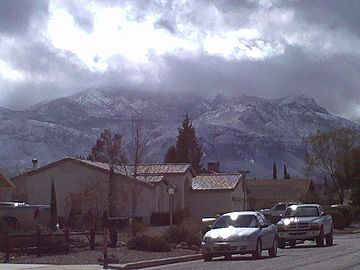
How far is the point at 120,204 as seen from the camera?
60.0 meters

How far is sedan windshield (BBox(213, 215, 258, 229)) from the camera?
1210 inches

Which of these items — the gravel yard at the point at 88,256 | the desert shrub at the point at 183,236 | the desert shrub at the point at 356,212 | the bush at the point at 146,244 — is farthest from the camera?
the desert shrub at the point at 356,212

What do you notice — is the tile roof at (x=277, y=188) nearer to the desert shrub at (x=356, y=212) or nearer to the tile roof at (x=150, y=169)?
the desert shrub at (x=356, y=212)

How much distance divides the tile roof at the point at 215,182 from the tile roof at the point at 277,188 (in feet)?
75.3

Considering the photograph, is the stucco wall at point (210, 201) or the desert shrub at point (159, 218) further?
the stucco wall at point (210, 201)

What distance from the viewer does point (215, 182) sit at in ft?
249

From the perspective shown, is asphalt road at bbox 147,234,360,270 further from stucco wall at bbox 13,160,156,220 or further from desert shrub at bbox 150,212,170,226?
stucco wall at bbox 13,160,156,220

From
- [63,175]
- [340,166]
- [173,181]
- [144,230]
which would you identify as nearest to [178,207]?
[173,181]

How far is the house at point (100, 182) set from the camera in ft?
200

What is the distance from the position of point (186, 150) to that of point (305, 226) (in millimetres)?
69367

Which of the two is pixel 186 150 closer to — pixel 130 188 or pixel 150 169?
pixel 150 169

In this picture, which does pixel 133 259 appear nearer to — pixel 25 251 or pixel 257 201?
pixel 25 251

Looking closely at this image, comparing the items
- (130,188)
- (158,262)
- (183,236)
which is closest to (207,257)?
(158,262)

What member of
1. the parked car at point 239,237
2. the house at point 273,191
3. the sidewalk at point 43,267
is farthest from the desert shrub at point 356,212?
the sidewalk at point 43,267
